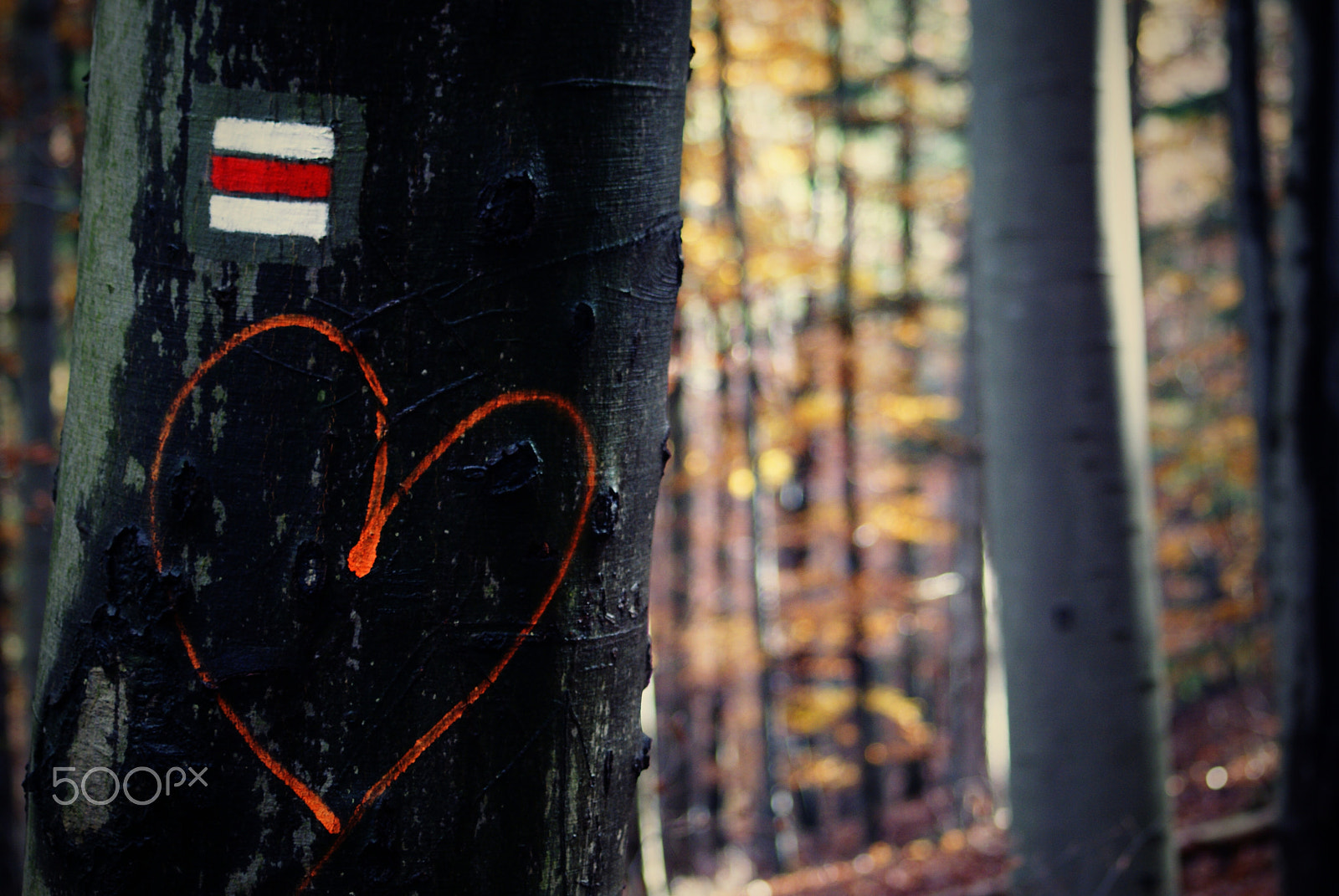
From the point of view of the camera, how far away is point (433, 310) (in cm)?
77

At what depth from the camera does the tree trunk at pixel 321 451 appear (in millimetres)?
750

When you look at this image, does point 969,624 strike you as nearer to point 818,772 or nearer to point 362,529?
point 818,772

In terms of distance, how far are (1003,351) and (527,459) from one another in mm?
2203

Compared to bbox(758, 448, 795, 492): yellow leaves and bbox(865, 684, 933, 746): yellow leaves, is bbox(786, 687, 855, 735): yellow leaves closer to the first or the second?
bbox(865, 684, 933, 746): yellow leaves

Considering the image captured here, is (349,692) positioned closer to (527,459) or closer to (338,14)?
(527,459)

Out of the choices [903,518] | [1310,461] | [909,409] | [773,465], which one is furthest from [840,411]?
[1310,461]

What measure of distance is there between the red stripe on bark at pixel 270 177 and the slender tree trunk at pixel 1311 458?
4819 millimetres

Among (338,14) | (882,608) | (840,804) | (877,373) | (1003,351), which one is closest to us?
(338,14)

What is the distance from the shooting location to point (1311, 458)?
168 inches

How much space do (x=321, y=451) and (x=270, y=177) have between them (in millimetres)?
240

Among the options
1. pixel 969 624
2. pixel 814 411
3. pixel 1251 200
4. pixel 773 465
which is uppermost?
pixel 1251 200

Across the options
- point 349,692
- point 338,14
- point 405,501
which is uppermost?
point 338,14

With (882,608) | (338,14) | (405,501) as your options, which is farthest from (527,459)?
(882,608)

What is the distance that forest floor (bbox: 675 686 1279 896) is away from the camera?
548cm
